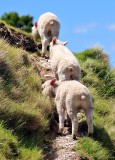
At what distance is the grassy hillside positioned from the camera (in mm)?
12633

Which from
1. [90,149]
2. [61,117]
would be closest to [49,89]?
[61,117]

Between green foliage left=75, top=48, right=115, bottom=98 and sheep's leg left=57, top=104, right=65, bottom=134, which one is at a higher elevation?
green foliage left=75, top=48, right=115, bottom=98

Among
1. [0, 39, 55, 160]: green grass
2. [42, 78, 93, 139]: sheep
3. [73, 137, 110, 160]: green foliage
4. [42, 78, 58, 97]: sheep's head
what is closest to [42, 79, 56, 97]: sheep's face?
[42, 78, 58, 97]: sheep's head

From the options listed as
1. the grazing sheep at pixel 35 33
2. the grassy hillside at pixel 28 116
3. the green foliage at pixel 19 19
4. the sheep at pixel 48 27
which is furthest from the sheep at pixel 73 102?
the green foliage at pixel 19 19

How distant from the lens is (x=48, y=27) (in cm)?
1844

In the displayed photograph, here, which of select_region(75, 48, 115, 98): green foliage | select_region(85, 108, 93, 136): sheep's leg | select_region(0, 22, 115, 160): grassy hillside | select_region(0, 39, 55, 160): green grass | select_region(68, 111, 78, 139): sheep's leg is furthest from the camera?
select_region(75, 48, 115, 98): green foliage

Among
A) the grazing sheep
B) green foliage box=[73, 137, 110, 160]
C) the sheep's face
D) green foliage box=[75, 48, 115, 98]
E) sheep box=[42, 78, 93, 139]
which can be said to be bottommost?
green foliage box=[73, 137, 110, 160]

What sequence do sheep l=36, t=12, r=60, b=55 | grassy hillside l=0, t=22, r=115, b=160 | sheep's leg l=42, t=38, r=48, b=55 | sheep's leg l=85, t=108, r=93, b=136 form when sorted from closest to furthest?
1. grassy hillside l=0, t=22, r=115, b=160
2. sheep's leg l=85, t=108, r=93, b=136
3. sheep l=36, t=12, r=60, b=55
4. sheep's leg l=42, t=38, r=48, b=55

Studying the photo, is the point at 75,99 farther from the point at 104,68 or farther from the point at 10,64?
the point at 104,68

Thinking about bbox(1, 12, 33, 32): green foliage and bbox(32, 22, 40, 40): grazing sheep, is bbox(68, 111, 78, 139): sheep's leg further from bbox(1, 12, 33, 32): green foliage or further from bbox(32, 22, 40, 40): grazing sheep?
bbox(1, 12, 33, 32): green foliage

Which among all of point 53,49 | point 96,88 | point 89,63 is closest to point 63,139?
point 53,49

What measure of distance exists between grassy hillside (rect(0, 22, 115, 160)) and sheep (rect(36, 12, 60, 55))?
0.81 m

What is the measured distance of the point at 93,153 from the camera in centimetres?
1344

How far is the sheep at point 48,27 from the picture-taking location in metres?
18.2
